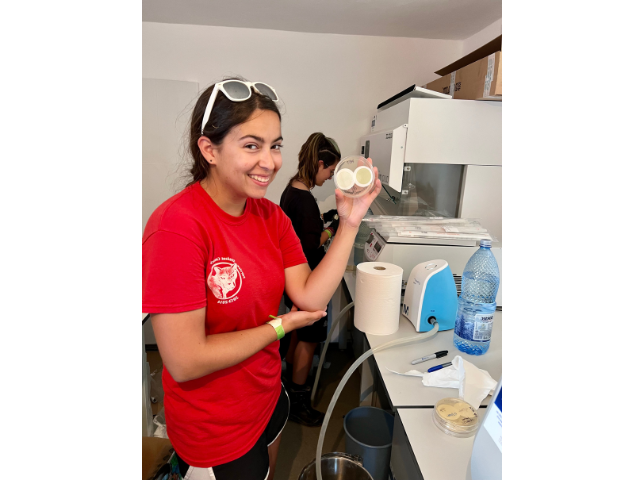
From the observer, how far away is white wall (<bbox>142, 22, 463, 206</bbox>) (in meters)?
2.98

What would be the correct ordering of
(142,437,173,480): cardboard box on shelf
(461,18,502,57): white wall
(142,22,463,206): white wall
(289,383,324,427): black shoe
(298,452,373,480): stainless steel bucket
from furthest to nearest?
(142,22,463,206): white wall < (461,18,502,57): white wall < (289,383,324,427): black shoe < (298,452,373,480): stainless steel bucket < (142,437,173,480): cardboard box on shelf

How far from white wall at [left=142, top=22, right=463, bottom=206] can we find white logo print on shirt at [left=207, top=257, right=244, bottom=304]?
7.63 feet

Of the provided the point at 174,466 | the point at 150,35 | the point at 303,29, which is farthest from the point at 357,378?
the point at 150,35

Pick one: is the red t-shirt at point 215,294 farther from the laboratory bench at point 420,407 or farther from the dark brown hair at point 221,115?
the laboratory bench at point 420,407

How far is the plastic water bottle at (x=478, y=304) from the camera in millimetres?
1377

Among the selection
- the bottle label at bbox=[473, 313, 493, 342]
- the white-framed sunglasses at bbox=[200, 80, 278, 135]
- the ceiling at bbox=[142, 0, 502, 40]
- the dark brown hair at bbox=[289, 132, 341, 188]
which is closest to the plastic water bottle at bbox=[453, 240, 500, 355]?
the bottle label at bbox=[473, 313, 493, 342]

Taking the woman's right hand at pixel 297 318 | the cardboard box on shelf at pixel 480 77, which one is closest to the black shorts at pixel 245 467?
the woman's right hand at pixel 297 318

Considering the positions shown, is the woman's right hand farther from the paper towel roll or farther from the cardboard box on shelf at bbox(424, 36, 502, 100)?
the cardboard box on shelf at bbox(424, 36, 502, 100)

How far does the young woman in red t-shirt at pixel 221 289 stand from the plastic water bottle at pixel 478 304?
65 centimetres

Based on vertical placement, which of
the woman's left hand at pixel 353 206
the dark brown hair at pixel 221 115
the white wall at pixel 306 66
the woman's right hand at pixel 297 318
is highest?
the white wall at pixel 306 66

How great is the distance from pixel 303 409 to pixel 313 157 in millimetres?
1662
